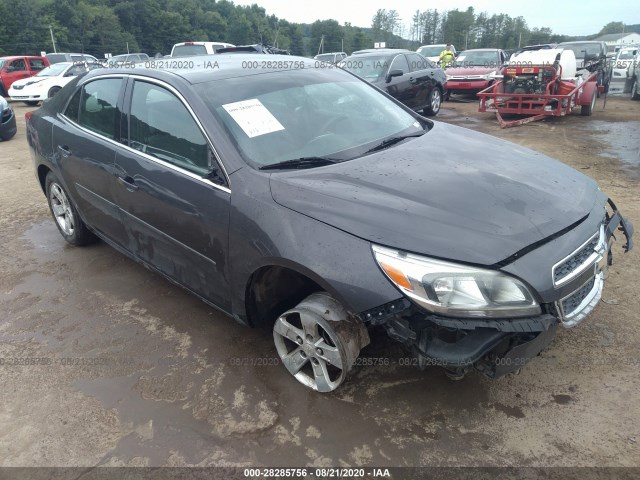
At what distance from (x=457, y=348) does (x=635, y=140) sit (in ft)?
28.0

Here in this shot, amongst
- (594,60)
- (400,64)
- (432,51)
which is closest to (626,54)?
(594,60)

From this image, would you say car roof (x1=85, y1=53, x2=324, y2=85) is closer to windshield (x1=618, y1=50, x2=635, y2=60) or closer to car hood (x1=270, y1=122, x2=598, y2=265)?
car hood (x1=270, y1=122, x2=598, y2=265)

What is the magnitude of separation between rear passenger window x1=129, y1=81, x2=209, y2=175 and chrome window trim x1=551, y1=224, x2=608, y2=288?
1.87 metres

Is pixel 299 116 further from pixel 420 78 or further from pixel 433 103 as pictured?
pixel 433 103

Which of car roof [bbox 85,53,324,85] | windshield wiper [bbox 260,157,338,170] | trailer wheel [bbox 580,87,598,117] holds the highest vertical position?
car roof [bbox 85,53,324,85]

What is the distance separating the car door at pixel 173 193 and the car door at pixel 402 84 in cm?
739

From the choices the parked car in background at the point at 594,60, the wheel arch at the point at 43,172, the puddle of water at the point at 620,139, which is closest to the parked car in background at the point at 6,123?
the wheel arch at the point at 43,172

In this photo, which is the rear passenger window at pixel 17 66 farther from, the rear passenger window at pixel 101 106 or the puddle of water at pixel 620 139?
the puddle of water at pixel 620 139

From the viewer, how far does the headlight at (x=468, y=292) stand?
6.64ft

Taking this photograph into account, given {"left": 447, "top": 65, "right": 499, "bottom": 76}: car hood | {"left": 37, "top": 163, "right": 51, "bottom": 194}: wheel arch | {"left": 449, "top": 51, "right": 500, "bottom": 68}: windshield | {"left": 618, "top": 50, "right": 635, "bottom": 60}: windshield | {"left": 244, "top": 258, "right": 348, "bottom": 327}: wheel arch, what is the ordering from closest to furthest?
1. {"left": 244, "top": 258, "right": 348, "bottom": 327}: wheel arch
2. {"left": 37, "top": 163, "right": 51, "bottom": 194}: wheel arch
3. {"left": 447, "top": 65, "right": 499, "bottom": 76}: car hood
4. {"left": 618, "top": 50, "right": 635, "bottom": 60}: windshield
5. {"left": 449, "top": 51, "right": 500, "bottom": 68}: windshield

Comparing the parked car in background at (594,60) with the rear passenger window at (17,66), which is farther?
the rear passenger window at (17,66)

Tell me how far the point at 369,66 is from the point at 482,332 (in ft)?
30.8

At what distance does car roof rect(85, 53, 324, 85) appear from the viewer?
303cm

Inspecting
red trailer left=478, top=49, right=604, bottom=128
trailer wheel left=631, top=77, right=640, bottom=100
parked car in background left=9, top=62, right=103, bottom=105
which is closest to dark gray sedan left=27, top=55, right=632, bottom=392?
red trailer left=478, top=49, right=604, bottom=128
